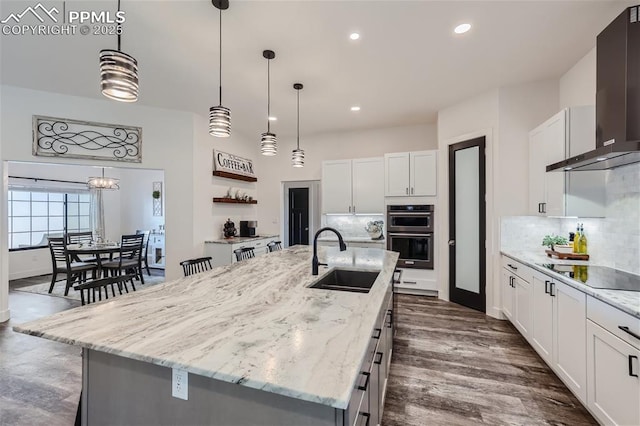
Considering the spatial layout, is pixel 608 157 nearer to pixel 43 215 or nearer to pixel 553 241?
pixel 553 241

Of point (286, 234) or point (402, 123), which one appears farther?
point (286, 234)

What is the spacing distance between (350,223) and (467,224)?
2207 millimetres

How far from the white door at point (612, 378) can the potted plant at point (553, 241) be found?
1537 mm

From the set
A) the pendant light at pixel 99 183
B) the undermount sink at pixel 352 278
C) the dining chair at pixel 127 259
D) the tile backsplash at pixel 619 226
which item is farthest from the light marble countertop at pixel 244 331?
the pendant light at pixel 99 183

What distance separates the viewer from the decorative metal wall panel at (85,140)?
3959 millimetres

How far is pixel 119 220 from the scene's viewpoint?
799cm

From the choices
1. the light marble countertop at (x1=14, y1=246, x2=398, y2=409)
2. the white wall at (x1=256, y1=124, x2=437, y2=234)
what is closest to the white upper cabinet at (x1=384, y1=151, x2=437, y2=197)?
the white wall at (x1=256, y1=124, x2=437, y2=234)

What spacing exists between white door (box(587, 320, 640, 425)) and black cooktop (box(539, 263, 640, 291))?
1.01 ft

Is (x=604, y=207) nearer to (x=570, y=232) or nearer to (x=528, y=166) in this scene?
(x=570, y=232)

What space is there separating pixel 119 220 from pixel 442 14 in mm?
8797

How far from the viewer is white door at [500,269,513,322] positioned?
3377 mm

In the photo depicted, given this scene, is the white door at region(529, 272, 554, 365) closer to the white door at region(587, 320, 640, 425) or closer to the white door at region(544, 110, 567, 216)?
the white door at region(587, 320, 640, 425)

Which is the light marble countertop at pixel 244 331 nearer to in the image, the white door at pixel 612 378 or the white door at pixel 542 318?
the white door at pixel 612 378

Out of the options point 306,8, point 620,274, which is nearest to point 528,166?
point 620,274
